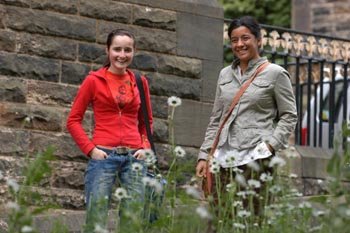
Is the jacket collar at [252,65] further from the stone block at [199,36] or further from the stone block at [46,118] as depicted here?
the stone block at [199,36]

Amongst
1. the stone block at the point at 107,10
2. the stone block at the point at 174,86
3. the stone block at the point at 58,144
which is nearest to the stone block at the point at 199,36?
the stone block at the point at 174,86

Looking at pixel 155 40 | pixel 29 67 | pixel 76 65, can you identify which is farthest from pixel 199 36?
pixel 29 67

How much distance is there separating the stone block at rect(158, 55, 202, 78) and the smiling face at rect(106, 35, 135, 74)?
3.01 m

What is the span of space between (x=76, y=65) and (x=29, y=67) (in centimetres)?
45

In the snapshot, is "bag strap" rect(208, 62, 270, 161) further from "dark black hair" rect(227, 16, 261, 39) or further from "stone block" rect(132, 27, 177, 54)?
"stone block" rect(132, 27, 177, 54)

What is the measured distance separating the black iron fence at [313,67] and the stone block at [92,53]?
2591mm

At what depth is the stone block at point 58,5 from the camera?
10.3 meters

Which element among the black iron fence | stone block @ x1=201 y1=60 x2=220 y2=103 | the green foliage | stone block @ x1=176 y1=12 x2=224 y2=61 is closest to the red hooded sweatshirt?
stone block @ x1=176 y1=12 x2=224 y2=61

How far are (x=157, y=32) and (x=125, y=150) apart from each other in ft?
10.8

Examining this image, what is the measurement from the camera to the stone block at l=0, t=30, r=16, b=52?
395 inches

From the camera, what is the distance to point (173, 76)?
11172 mm

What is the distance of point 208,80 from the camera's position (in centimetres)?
1148

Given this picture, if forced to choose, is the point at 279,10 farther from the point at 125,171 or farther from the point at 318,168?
the point at 125,171

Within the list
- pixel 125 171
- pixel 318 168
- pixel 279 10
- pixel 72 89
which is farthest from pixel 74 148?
pixel 279 10
